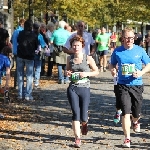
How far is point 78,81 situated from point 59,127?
1731 mm

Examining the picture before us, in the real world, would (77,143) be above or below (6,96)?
below

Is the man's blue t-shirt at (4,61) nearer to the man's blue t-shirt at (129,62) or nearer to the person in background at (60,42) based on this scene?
the man's blue t-shirt at (129,62)

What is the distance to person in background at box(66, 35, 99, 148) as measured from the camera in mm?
7631

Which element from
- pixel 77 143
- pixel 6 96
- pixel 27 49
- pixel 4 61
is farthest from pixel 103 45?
pixel 77 143

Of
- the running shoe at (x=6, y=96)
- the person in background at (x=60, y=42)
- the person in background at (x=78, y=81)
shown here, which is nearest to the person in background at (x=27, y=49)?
the running shoe at (x=6, y=96)

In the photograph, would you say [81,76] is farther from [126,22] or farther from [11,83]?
[126,22]

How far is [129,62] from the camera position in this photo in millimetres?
7609

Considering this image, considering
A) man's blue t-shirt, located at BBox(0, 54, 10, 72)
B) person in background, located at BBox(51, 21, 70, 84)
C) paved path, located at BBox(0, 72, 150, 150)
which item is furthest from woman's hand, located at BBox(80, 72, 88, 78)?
person in background, located at BBox(51, 21, 70, 84)

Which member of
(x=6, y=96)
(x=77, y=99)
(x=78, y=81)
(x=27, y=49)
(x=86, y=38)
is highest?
(x=86, y=38)

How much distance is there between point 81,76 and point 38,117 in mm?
2918

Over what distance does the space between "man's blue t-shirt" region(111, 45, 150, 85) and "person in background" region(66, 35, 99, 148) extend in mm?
410

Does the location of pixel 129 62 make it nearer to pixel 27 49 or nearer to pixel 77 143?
pixel 77 143

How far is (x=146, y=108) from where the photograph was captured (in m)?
11.6

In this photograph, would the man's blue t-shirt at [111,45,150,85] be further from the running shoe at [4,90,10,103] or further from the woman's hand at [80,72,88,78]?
the running shoe at [4,90,10,103]
